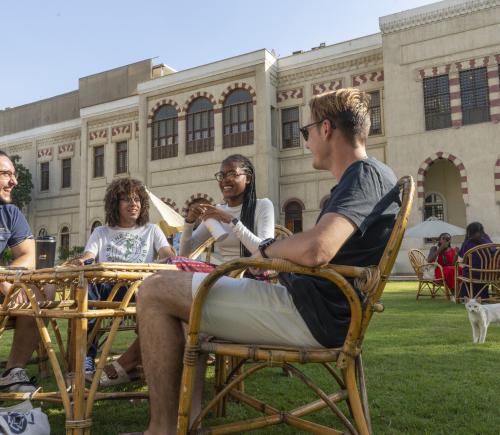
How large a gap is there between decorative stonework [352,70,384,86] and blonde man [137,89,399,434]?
634 inches

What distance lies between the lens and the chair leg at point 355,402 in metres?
1.39

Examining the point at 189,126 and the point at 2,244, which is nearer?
the point at 2,244

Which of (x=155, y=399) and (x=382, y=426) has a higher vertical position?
(x=155, y=399)

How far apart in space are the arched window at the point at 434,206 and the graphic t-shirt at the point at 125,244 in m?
14.5

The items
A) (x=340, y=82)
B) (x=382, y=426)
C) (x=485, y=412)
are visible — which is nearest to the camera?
(x=382, y=426)

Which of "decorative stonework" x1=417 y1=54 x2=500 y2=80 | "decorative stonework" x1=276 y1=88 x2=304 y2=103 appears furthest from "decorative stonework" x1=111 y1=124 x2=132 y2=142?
"decorative stonework" x1=417 y1=54 x2=500 y2=80

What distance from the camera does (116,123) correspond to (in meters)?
21.4

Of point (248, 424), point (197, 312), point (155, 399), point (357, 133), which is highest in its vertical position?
point (357, 133)

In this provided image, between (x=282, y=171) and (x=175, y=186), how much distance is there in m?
4.59

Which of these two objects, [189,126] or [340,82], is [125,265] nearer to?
[340,82]

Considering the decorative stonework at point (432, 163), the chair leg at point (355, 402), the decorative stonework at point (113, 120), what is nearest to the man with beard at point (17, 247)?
the chair leg at point (355, 402)

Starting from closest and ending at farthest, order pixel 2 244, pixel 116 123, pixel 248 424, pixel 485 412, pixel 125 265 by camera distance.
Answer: pixel 248 424, pixel 125 265, pixel 485 412, pixel 2 244, pixel 116 123

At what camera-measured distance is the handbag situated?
5.46ft

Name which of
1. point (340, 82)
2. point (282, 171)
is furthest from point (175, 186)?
point (340, 82)
